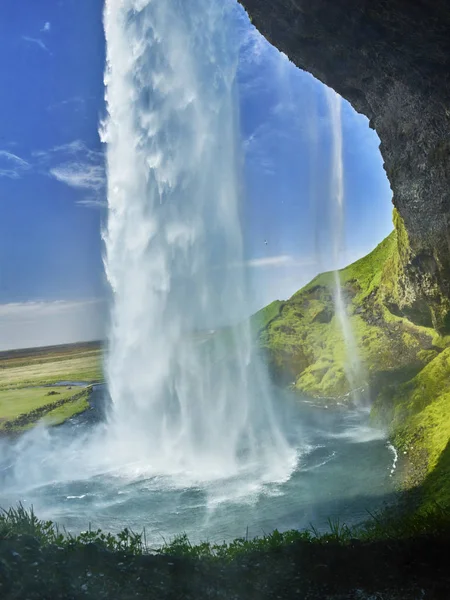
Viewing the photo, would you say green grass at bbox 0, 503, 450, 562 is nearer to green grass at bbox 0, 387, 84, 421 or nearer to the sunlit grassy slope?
the sunlit grassy slope

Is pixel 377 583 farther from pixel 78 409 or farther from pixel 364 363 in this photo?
pixel 78 409

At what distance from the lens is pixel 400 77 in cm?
1191

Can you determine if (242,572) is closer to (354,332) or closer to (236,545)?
(236,545)

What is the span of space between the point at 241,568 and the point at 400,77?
12.1 meters

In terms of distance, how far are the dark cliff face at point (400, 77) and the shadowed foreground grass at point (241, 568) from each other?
9.05m

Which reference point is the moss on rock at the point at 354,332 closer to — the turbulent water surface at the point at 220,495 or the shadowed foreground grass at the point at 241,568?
the turbulent water surface at the point at 220,495

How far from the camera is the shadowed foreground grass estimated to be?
637 centimetres

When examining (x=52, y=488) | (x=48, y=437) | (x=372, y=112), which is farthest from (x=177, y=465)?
(x=372, y=112)

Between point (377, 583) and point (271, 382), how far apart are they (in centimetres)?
3090

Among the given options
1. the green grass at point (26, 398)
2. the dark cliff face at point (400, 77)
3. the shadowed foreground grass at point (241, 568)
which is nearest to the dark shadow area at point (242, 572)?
the shadowed foreground grass at point (241, 568)

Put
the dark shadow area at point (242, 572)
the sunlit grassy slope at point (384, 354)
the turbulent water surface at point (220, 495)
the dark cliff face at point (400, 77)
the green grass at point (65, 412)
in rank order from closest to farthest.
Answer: the dark shadow area at point (242, 572), the dark cliff face at point (400, 77), the turbulent water surface at point (220, 495), the sunlit grassy slope at point (384, 354), the green grass at point (65, 412)

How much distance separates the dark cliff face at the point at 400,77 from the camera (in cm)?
983

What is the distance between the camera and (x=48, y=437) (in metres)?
25.0

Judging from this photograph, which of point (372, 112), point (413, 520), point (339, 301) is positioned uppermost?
point (372, 112)
